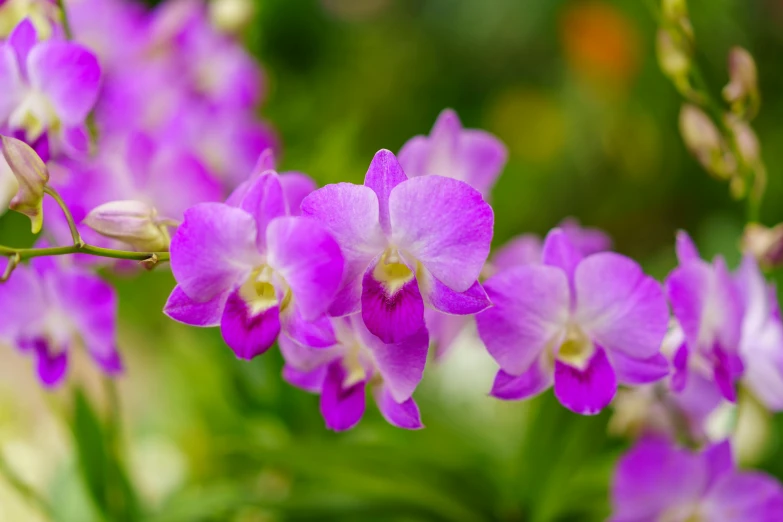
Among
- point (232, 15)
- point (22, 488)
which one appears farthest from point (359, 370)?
point (232, 15)

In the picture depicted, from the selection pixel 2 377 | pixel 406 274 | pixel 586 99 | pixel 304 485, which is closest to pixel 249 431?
pixel 304 485

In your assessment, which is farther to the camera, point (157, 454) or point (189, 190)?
point (157, 454)

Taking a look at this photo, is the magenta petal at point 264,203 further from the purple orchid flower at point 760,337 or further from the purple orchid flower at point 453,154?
the purple orchid flower at point 760,337

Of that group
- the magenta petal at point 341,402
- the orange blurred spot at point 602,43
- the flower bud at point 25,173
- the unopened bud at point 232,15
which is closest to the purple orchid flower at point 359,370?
the magenta petal at point 341,402

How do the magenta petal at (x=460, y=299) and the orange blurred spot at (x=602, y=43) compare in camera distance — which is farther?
the orange blurred spot at (x=602, y=43)

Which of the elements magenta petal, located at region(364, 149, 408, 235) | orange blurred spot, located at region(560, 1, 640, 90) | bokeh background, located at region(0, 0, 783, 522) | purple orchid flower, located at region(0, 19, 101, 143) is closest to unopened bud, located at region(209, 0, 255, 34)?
bokeh background, located at region(0, 0, 783, 522)

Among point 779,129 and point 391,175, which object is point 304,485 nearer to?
point 391,175

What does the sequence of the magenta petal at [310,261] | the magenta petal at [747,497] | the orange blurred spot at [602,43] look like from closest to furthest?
the magenta petal at [310,261] → the magenta petal at [747,497] → the orange blurred spot at [602,43]
